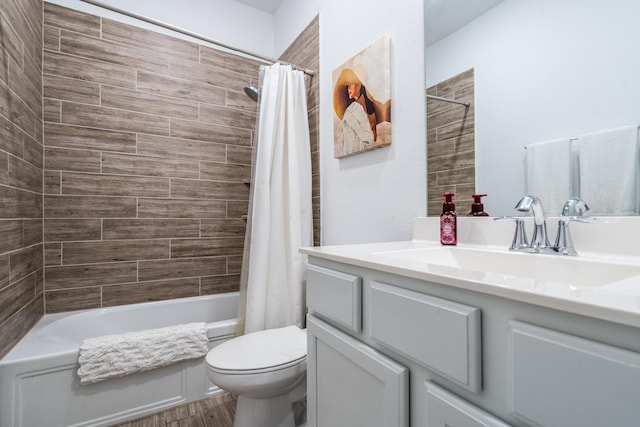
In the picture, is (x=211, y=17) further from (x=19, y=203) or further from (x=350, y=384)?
(x=350, y=384)

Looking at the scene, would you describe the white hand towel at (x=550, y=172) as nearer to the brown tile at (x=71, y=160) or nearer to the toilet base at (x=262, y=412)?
the toilet base at (x=262, y=412)

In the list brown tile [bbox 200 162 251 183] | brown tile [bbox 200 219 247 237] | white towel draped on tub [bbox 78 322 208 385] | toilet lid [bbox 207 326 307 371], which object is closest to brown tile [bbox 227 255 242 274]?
brown tile [bbox 200 219 247 237]

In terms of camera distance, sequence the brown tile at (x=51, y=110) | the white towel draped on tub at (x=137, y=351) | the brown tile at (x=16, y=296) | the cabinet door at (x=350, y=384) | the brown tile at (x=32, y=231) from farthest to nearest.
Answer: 1. the brown tile at (x=51, y=110)
2. the brown tile at (x=32, y=231)
3. the white towel draped on tub at (x=137, y=351)
4. the brown tile at (x=16, y=296)
5. the cabinet door at (x=350, y=384)

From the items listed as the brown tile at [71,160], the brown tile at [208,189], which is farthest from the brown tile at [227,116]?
the brown tile at [71,160]

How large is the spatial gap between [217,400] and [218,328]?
38 centimetres

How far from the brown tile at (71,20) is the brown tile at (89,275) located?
1.47m

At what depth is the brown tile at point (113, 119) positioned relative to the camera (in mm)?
1834

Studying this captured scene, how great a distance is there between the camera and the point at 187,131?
2158 millimetres

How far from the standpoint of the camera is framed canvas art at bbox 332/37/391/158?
4.33 ft

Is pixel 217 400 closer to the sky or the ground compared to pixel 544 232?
closer to the ground

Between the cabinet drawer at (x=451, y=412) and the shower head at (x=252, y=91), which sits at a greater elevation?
the shower head at (x=252, y=91)

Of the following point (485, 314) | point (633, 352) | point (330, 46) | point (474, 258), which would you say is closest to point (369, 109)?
point (330, 46)

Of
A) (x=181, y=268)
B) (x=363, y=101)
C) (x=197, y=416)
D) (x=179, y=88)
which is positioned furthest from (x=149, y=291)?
(x=363, y=101)

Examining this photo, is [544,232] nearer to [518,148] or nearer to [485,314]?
[518,148]
